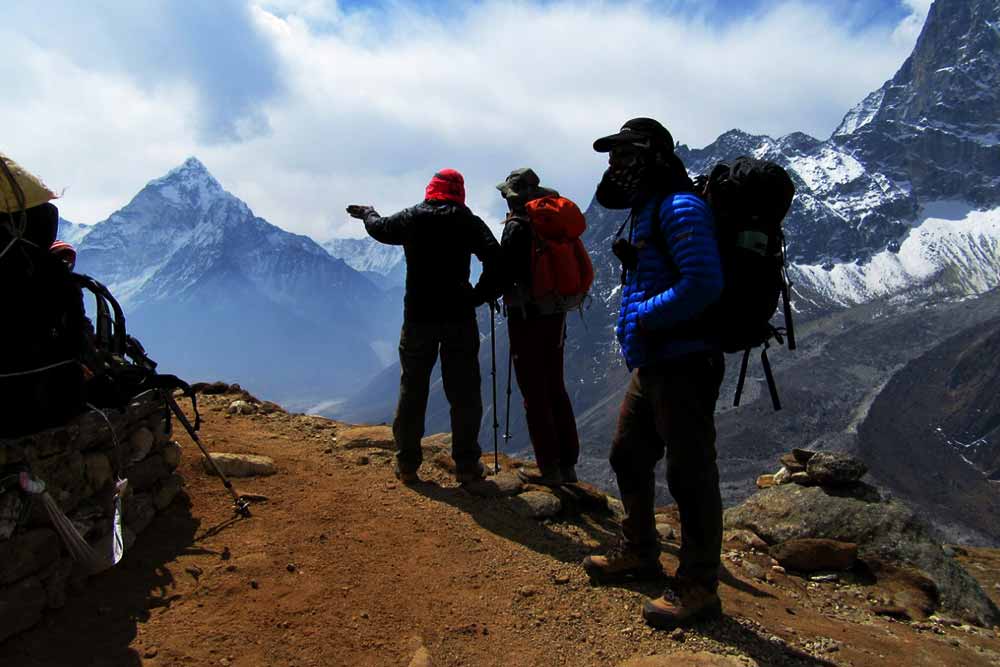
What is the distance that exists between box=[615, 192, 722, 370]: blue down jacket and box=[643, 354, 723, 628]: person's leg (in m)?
0.20

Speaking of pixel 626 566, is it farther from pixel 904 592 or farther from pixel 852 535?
pixel 852 535

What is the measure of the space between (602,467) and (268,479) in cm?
17569

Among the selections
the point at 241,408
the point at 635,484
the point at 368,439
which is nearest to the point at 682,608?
the point at 635,484

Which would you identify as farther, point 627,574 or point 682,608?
point 627,574

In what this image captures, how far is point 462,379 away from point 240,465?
2.59 meters

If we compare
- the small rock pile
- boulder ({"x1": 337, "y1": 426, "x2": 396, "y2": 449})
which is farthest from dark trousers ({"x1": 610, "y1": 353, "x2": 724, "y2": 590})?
boulder ({"x1": 337, "y1": 426, "x2": 396, "y2": 449})

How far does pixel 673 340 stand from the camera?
177 inches

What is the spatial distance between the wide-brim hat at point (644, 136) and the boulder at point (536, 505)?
382cm

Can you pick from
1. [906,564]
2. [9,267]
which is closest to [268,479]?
[9,267]

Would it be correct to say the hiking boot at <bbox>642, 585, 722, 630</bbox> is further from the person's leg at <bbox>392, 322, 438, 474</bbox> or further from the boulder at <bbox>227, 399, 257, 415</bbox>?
the boulder at <bbox>227, 399, 257, 415</bbox>

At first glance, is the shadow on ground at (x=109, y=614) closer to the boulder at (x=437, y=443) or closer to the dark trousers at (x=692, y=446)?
the dark trousers at (x=692, y=446)

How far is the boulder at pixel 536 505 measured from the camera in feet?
22.5

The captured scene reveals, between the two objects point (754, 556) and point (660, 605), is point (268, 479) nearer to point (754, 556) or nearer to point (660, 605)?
point (660, 605)

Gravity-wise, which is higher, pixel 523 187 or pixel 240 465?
pixel 523 187
